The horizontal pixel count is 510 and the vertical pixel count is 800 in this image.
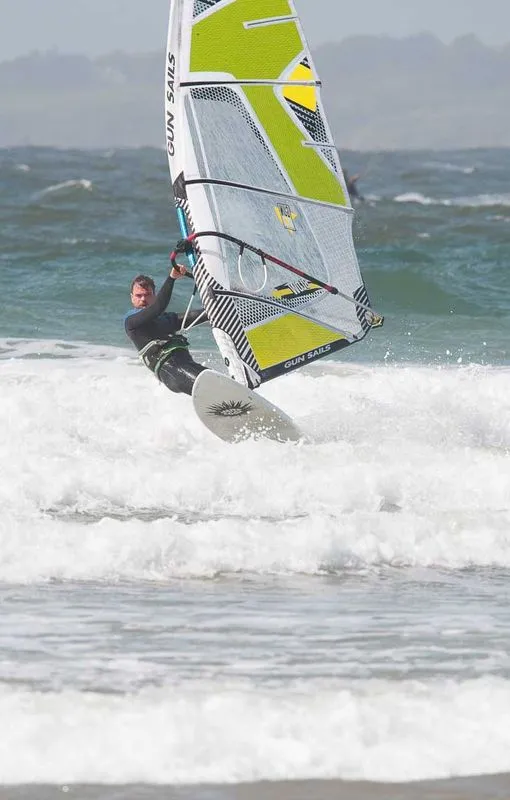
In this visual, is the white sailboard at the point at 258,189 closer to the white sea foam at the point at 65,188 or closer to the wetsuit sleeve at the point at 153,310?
the wetsuit sleeve at the point at 153,310

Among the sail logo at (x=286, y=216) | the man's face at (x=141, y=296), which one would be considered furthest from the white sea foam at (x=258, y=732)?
the sail logo at (x=286, y=216)

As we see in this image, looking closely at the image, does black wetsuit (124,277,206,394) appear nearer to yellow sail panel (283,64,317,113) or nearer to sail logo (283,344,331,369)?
sail logo (283,344,331,369)

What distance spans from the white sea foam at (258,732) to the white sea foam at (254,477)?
4.96 feet

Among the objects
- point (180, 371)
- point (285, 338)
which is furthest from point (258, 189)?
point (180, 371)

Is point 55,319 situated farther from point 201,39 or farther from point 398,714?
point 398,714

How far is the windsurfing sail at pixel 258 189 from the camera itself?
7336mm

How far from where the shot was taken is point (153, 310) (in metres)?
7.47

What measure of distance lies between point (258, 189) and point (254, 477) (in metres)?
1.71

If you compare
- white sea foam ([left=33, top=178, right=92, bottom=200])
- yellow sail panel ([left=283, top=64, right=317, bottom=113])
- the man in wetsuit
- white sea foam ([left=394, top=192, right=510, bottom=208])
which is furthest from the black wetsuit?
white sea foam ([left=394, top=192, right=510, bottom=208])

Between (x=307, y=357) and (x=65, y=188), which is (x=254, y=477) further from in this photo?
(x=65, y=188)

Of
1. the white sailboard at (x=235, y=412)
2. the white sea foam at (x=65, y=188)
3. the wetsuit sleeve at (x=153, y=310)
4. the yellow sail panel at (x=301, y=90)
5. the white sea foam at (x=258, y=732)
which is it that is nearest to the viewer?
the white sea foam at (x=258, y=732)

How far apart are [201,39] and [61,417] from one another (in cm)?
298

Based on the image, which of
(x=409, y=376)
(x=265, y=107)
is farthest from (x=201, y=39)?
(x=409, y=376)

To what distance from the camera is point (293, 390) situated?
32.7 ft
